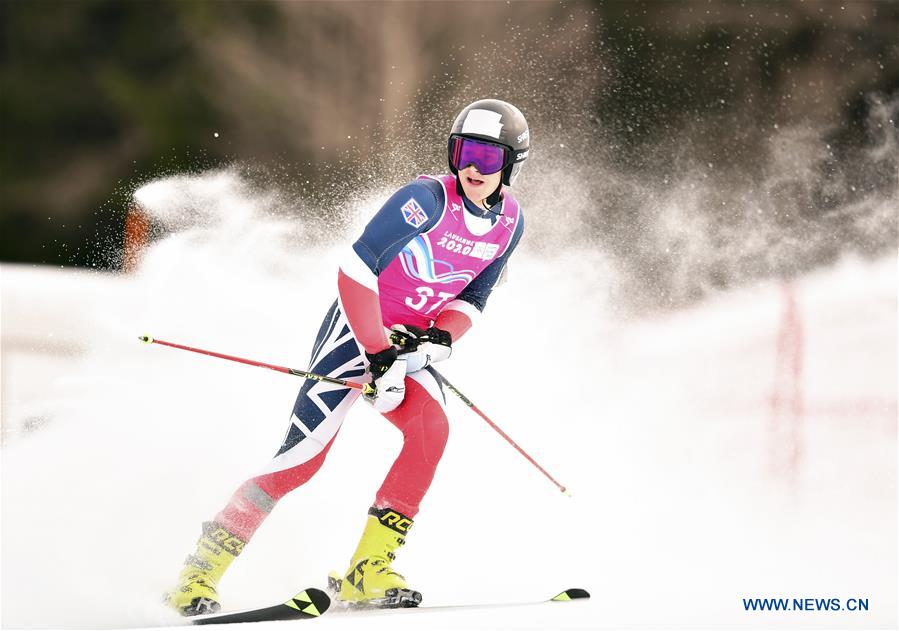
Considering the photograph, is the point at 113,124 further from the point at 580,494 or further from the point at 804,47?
the point at 580,494

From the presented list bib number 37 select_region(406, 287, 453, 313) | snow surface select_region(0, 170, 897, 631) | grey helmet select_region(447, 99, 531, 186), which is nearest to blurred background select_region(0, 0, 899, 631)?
snow surface select_region(0, 170, 897, 631)

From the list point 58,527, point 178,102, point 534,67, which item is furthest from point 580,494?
point 178,102

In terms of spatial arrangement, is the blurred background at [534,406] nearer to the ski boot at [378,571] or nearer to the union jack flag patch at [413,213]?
the ski boot at [378,571]

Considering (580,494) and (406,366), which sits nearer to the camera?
(406,366)

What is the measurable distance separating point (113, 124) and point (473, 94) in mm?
5641

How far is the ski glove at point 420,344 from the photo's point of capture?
3.86 m

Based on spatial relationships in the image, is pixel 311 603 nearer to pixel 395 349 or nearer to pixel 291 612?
pixel 291 612

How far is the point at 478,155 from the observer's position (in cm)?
381

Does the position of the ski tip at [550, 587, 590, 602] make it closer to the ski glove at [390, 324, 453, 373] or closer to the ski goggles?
the ski glove at [390, 324, 453, 373]

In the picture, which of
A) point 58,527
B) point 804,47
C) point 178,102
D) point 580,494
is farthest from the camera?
point 178,102

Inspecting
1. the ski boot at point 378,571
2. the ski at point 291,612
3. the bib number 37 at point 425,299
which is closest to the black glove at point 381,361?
the bib number 37 at point 425,299

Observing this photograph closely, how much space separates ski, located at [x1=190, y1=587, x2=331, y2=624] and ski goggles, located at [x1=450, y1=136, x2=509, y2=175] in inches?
57.7

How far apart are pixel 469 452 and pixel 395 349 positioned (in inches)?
78.6

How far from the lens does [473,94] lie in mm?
13070
